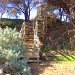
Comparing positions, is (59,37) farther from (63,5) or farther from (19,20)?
(19,20)

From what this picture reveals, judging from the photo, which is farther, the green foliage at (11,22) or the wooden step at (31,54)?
the green foliage at (11,22)

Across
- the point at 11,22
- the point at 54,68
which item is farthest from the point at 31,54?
the point at 11,22

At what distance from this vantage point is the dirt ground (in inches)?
401

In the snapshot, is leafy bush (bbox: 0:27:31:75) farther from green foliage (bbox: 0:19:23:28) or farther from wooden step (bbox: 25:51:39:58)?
green foliage (bbox: 0:19:23:28)

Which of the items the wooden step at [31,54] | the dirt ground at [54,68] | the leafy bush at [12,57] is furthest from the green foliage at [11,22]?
the dirt ground at [54,68]

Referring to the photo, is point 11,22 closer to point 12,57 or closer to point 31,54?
point 31,54

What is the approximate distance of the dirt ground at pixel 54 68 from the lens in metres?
10.2

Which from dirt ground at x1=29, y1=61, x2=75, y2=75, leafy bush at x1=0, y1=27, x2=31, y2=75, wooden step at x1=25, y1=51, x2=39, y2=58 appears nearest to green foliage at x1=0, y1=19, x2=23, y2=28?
wooden step at x1=25, y1=51, x2=39, y2=58

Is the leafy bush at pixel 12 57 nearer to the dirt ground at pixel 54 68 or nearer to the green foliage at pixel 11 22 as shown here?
the dirt ground at pixel 54 68

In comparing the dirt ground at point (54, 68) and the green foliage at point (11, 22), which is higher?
the green foliage at point (11, 22)

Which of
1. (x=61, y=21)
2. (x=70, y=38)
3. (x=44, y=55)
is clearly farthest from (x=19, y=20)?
(x=44, y=55)

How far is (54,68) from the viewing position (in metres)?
10.7

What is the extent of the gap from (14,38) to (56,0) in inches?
207

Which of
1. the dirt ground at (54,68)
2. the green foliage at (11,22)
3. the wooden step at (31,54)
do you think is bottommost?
the dirt ground at (54,68)
